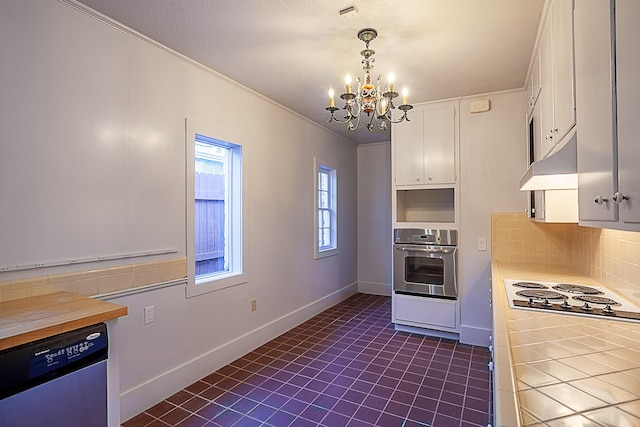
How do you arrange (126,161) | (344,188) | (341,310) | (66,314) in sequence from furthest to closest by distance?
(344,188) → (341,310) → (126,161) → (66,314)

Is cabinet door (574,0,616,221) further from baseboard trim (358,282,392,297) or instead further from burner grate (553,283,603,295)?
baseboard trim (358,282,392,297)

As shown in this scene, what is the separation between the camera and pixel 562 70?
1.53 metres

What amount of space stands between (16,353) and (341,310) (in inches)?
152

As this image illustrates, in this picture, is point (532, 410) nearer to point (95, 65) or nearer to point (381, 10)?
point (381, 10)

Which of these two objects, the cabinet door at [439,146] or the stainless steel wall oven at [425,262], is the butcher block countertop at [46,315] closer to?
the stainless steel wall oven at [425,262]

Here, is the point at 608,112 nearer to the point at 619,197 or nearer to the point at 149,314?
the point at 619,197

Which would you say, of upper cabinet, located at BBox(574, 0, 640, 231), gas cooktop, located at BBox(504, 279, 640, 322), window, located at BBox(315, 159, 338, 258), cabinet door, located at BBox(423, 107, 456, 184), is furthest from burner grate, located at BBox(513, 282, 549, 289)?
window, located at BBox(315, 159, 338, 258)

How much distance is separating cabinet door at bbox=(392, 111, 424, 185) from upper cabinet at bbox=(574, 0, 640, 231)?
2485 millimetres

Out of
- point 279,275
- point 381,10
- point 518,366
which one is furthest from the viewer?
point 279,275

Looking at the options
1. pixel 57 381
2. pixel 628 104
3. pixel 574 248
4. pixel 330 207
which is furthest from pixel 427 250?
pixel 57 381

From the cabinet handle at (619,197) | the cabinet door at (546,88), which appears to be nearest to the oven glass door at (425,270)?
the cabinet door at (546,88)

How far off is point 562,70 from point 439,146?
2.08 meters

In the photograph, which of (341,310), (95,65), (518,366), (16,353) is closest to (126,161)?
(95,65)

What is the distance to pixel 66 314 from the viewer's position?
4.59ft
